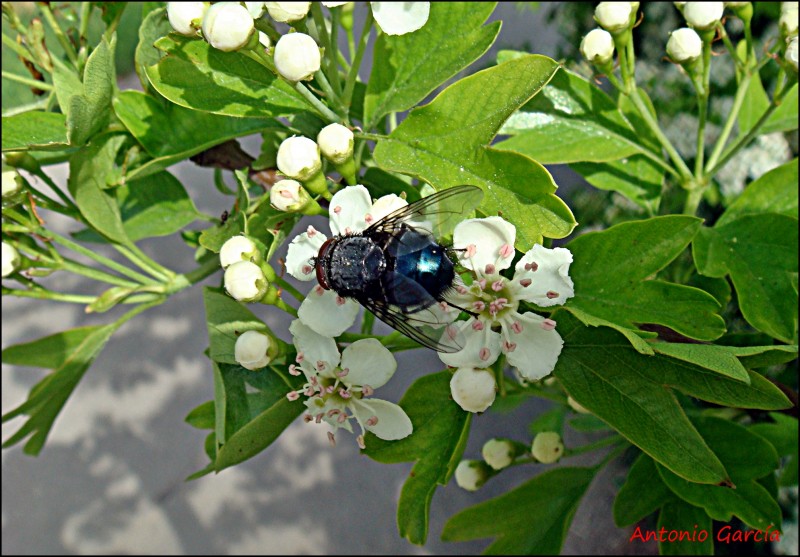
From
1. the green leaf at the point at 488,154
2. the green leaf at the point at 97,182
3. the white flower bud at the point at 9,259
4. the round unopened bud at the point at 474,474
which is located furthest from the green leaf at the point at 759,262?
the white flower bud at the point at 9,259

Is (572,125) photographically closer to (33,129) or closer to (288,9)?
(288,9)

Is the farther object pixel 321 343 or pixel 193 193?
pixel 193 193

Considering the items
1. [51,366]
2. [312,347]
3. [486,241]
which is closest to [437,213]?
[486,241]

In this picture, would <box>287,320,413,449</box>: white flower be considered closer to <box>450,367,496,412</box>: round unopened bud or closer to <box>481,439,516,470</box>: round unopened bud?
<box>450,367,496,412</box>: round unopened bud

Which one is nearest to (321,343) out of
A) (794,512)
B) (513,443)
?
(513,443)

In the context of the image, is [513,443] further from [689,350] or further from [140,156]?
[140,156]

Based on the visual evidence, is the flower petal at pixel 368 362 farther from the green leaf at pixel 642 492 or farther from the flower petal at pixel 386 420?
the green leaf at pixel 642 492

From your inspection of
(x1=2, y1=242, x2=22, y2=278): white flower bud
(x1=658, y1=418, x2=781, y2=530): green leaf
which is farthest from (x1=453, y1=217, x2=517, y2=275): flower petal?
(x1=2, y1=242, x2=22, y2=278): white flower bud
